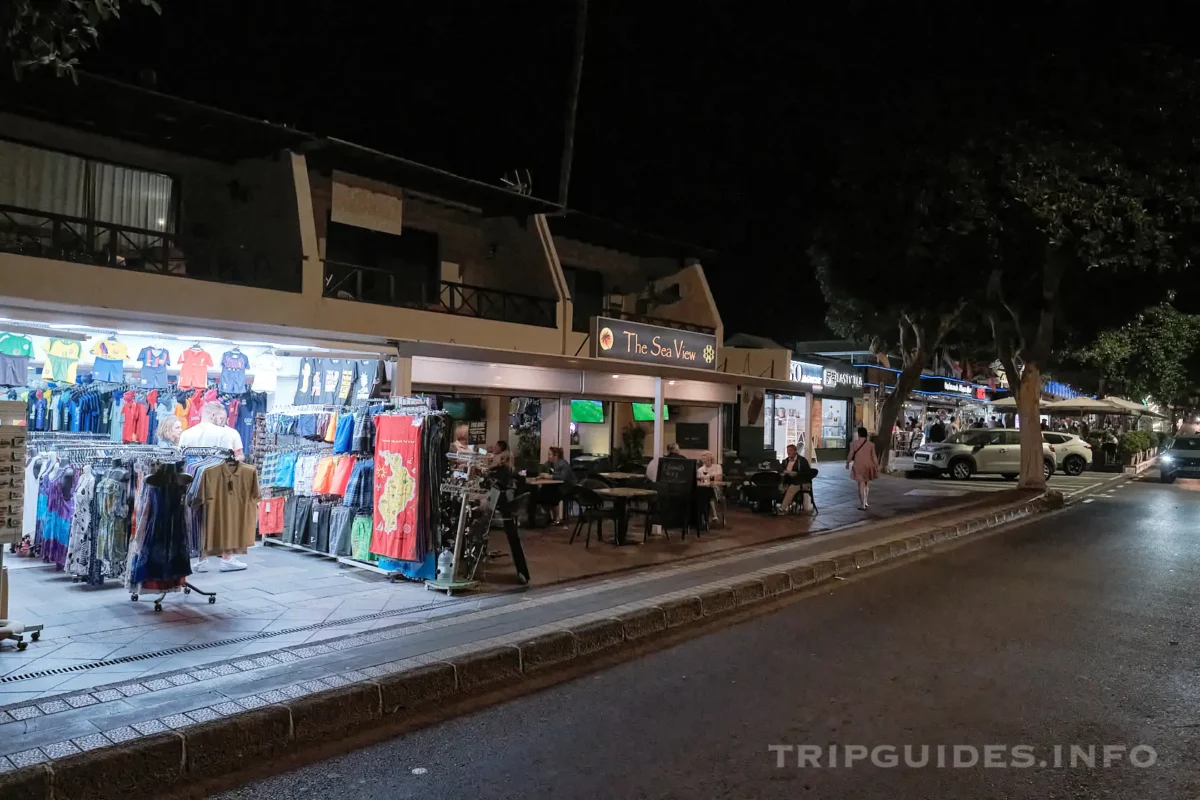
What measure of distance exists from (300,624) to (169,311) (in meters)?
5.67

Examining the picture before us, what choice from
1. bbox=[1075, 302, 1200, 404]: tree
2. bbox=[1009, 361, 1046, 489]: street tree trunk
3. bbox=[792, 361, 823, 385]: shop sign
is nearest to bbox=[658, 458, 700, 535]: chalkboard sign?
bbox=[1009, 361, 1046, 489]: street tree trunk

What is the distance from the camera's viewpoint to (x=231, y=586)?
26.7 ft

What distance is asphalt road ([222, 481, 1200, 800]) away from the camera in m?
4.20

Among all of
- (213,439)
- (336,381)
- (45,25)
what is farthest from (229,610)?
(45,25)


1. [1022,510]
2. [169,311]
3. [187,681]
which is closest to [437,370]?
[169,311]

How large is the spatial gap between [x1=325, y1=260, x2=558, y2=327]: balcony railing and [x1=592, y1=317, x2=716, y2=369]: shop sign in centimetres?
179

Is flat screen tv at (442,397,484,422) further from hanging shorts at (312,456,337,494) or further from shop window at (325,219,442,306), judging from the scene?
hanging shorts at (312,456,337,494)

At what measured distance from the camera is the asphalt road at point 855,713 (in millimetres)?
4203

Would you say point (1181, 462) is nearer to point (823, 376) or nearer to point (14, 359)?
point (823, 376)

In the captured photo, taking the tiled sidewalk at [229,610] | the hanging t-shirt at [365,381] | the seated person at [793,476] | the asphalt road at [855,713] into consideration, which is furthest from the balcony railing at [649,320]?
the asphalt road at [855,713]

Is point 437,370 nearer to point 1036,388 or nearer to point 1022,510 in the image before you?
point 1022,510

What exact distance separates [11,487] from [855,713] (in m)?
6.14

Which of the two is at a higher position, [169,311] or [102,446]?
[169,311]

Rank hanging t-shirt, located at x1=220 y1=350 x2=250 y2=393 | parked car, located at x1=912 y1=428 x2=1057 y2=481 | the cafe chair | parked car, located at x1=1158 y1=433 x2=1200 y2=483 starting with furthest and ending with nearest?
parked car, located at x1=1158 y1=433 x2=1200 y2=483 < parked car, located at x1=912 y1=428 x2=1057 y2=481 < the cafe chair < hanging t-shirt, located at x1=220 y1=350 x2=250 y2=393
